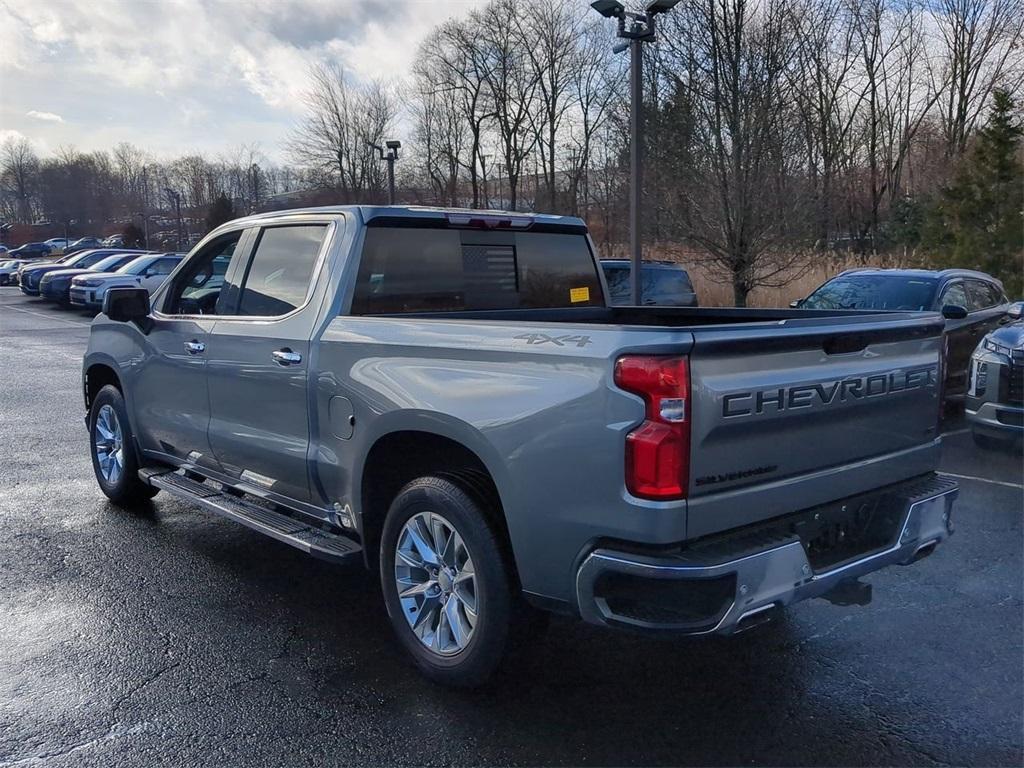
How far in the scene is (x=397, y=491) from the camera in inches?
161

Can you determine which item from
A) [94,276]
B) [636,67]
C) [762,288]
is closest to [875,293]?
[636,67]

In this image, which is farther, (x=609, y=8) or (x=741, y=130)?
(x=741, y=130)

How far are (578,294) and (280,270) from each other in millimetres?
1717

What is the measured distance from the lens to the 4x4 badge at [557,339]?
3.09 meters

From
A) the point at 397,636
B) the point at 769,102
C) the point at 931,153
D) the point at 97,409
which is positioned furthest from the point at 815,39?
the point at 931,153

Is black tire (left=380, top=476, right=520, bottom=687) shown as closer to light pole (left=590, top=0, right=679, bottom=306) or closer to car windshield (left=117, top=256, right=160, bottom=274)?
light pole (left=590, top=0, right=679, bottom=306)

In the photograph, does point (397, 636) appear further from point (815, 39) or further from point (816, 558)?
point (815, 39)

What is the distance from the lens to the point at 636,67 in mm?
13125

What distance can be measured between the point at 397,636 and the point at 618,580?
4.67 ft

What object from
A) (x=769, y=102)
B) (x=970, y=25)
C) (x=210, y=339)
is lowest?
(x=210, y=339)

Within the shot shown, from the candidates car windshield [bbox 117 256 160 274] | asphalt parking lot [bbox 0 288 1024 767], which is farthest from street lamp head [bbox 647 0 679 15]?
car windshield [bbox 117 256 160 274]

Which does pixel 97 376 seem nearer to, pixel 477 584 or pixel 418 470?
pixel 418 470

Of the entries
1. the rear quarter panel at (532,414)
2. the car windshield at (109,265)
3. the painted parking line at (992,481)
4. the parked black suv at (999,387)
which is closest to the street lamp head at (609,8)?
the parked black suv at (999,387)

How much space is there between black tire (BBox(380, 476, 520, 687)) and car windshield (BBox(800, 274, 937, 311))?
8250mm
